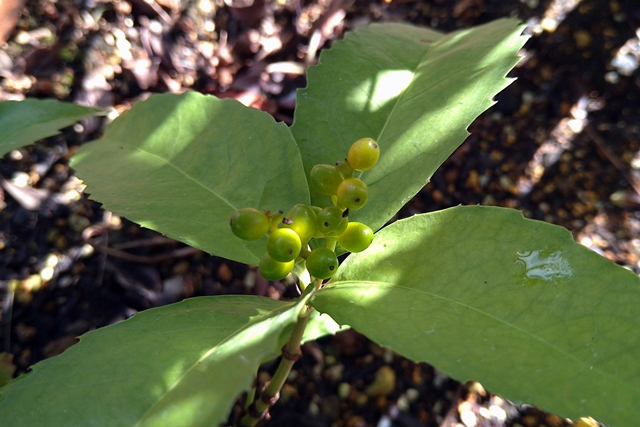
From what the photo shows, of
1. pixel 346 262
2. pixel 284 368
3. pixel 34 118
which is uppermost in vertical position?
pixel 34 118

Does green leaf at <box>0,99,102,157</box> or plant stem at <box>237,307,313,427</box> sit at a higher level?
green leaf at <box>0,99,102,157</box>

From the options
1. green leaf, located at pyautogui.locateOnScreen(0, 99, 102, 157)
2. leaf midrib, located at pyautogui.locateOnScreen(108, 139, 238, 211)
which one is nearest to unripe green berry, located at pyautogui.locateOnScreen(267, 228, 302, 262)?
leaf midrib, located at pyautogui.locateOnScreen(108, 139, 238, 211)

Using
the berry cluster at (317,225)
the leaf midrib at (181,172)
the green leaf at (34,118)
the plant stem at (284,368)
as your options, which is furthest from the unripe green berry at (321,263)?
the green leaf at (34,118)

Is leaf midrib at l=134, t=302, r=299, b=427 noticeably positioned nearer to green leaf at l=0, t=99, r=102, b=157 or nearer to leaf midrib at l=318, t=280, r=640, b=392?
leaf midrib at l=318, t=280, r=640, b=392

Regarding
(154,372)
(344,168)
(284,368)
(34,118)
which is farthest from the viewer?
(34,118)

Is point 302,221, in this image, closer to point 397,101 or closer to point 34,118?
point 397,101

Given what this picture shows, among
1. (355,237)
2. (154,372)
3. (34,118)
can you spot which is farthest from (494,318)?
(34,118)

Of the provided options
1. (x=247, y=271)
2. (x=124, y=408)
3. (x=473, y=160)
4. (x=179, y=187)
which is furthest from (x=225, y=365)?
(x=473, y=160)

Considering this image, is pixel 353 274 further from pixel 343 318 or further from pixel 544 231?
pixel 544 231
